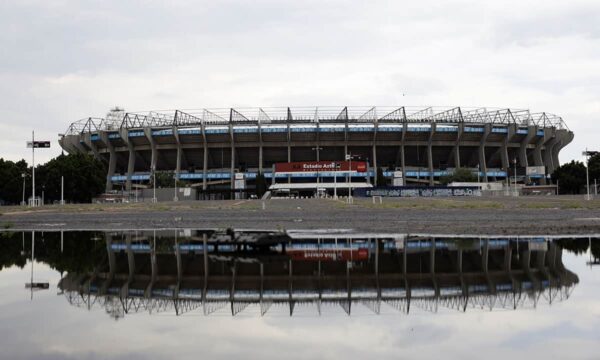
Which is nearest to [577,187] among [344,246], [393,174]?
[393,174]

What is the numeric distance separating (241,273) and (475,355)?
649cm

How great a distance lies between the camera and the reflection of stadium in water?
8.98 meters

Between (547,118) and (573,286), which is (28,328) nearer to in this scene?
(573,286)

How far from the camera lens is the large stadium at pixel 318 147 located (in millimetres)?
118875

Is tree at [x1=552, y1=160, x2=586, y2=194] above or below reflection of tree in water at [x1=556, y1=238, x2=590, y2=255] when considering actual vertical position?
above

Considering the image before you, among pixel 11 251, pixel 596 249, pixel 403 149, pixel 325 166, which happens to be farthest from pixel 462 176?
pixel 11 251

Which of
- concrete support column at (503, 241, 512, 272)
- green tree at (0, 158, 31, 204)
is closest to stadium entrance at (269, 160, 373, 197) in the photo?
green tree at (0, 158, 31, 204)

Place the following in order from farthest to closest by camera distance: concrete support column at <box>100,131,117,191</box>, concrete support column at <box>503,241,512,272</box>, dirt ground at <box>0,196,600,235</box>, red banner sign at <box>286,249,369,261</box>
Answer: concrete support column at <box>100,131,117,191</box>
dirt ground at <box>0,196,600,235</box>
red banner sign at <box>286,249,369,261</box>
concrete support column at <box>503,241,512,272</box>

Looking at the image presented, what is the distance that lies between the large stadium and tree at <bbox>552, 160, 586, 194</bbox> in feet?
16.8

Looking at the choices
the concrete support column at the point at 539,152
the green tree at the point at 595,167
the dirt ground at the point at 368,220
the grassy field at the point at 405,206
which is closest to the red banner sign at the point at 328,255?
the dirt ground at the point at 368,220

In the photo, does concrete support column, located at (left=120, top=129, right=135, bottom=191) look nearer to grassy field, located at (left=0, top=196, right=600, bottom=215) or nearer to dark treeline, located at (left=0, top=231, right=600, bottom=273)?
grassy field, located at (left=0, top=196, right=600, bottom=215)

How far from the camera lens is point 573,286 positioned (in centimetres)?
1020

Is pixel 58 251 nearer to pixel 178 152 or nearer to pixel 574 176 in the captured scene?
pixel 178 152

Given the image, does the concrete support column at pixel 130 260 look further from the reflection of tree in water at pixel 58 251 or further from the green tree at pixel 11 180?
the green tree at pixel 11 180
